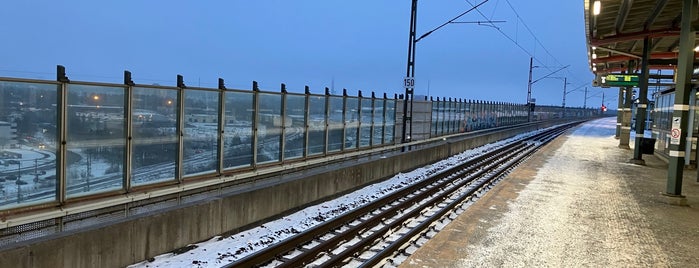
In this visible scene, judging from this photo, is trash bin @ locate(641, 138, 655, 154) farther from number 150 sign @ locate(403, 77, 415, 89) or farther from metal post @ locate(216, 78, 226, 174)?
metal post @ locate(216, 78, 226, 174)

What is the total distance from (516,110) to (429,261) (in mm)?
53886

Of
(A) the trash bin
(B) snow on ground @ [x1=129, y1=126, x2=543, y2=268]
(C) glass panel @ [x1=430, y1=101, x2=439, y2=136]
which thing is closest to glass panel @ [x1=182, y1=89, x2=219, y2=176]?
(B) snow on ground @ [x1=129, y1=126, x2=543, y2=268]

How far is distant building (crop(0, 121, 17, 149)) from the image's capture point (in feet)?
18.0

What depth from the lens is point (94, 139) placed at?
21.9ft

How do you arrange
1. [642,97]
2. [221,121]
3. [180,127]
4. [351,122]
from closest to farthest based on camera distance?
[180,127] → [221,121] → [351,122] → [642,97]

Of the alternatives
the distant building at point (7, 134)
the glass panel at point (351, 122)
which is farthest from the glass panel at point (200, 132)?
the glass panel at point (351, 122)

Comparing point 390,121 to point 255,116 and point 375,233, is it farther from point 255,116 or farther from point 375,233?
point 375,233

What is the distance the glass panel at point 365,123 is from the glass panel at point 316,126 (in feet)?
9.08

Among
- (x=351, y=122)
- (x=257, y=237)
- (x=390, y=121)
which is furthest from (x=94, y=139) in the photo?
(x=390, y=121)

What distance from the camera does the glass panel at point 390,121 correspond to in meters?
18.7

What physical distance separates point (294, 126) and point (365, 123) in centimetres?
501

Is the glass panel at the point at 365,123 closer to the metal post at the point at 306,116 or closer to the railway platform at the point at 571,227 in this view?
the metal post at the point at 306,116

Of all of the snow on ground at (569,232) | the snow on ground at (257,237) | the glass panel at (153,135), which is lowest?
the snow on ground at (257,237)

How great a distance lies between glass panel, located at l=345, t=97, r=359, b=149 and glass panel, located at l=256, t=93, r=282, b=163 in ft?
12.7
